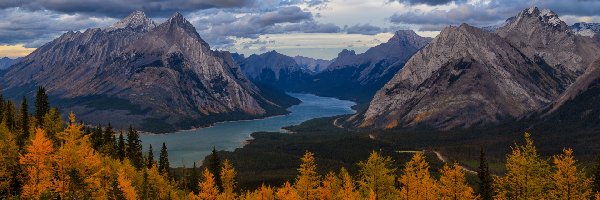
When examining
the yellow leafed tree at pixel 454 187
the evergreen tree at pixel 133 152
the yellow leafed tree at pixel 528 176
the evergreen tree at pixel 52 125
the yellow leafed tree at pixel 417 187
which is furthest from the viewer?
the evergreen tree at pixel 133 152

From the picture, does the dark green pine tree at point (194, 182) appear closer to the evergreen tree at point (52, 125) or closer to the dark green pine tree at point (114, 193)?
Answer: the evergreen tree at point (52, 125)

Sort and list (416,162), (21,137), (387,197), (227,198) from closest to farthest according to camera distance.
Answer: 1. (387,197)
2. (416,162)
3. (227,198)
4. (21,137)

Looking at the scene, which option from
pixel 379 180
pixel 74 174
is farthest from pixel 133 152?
pixel 379 180

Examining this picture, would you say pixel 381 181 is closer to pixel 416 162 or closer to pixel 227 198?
pixel 416 162

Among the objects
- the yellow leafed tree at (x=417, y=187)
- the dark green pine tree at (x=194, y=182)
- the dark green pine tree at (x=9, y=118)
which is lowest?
the dark green pine tree at (x=194, y=182)

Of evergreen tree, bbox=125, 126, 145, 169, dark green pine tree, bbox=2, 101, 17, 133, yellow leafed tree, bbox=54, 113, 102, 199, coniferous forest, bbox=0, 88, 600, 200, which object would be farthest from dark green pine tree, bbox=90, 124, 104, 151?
yellow leafed tree, bbox=54, 113, 102, 199

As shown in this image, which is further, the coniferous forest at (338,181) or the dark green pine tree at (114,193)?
the dark green pine tree at (114,193)

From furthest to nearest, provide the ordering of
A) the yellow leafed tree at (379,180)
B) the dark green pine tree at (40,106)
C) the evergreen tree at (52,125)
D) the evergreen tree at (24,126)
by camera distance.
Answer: the dark green pine tree at (40,106)
the evergreen tree at (52,125)
the evergreen tree at (24,126)
the yellow leafed tree at (379,180)

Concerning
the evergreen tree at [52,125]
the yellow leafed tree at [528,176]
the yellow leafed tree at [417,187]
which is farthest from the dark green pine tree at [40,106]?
the yellow leafed tree at [528,176]

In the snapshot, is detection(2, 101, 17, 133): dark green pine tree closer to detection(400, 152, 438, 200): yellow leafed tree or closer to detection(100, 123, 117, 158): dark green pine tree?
detection(100, 123, 117, 158): dark green pine tree

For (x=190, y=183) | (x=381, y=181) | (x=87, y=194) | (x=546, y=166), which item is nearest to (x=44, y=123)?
(x=190, y=183)

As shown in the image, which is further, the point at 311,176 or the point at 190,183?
the point at 190,183
